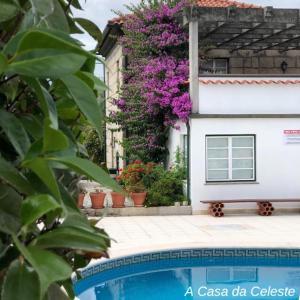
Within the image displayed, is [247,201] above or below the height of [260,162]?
below

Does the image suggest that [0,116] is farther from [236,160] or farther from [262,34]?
[262,34]

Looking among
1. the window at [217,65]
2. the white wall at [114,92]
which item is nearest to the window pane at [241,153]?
the window at [217,65]

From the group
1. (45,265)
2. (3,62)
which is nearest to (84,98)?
(3,62)

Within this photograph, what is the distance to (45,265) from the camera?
0.72m

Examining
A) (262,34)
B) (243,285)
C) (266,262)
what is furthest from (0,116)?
(262,34)

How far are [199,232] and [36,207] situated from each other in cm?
1136

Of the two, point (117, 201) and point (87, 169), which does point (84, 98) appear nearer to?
point (87, 169)

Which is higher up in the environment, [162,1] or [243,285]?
[162,1]

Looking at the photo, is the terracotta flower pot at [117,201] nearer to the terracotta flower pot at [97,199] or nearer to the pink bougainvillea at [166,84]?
the terracotta flower pot at [97,199]

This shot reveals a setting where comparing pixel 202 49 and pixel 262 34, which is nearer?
pixel 262 34

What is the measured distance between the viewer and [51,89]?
3.22ft

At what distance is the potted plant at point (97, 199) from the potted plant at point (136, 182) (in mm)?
785

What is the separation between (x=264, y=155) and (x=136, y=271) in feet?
20.2

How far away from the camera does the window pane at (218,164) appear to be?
14758 mm
